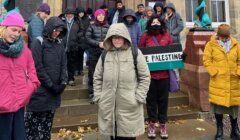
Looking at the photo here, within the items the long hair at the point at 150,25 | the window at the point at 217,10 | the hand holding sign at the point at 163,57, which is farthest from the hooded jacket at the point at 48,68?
the window at the point at 217,10

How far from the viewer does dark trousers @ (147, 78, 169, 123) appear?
4.91 metres

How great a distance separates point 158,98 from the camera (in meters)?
4.98

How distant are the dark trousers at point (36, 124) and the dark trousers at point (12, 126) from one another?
538mm

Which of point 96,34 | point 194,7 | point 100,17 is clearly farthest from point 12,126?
point 194,7

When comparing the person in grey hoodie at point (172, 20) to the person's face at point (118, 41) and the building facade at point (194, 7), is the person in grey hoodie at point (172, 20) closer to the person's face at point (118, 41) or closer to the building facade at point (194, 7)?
the person's face at point (118, 41)

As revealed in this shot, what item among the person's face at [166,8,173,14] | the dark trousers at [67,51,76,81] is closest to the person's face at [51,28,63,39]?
the dark trousers at [67,51,76,81]

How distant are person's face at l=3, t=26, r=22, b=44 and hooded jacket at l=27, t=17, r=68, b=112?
62 centimetres

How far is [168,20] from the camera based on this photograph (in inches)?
258

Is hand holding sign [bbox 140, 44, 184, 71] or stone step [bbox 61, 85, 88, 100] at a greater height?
hand holding sign [bbox 140, 44, 184, 71]

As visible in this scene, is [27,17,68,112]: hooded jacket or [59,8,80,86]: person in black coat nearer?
[27,17,68,112]: hooded jacket

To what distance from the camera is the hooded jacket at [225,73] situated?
15.4 feet

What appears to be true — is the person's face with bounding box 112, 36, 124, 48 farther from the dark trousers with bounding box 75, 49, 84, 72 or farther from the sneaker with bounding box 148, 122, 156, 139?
the dark trousers with bounding box 75, 49, 84, 72

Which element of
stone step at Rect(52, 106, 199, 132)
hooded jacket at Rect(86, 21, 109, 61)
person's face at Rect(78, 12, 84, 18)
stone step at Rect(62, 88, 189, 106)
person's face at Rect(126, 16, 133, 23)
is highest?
person's face at Rect(78, 12, 84, 18)

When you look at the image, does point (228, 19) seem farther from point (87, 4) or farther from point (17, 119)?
point (17, 119)
